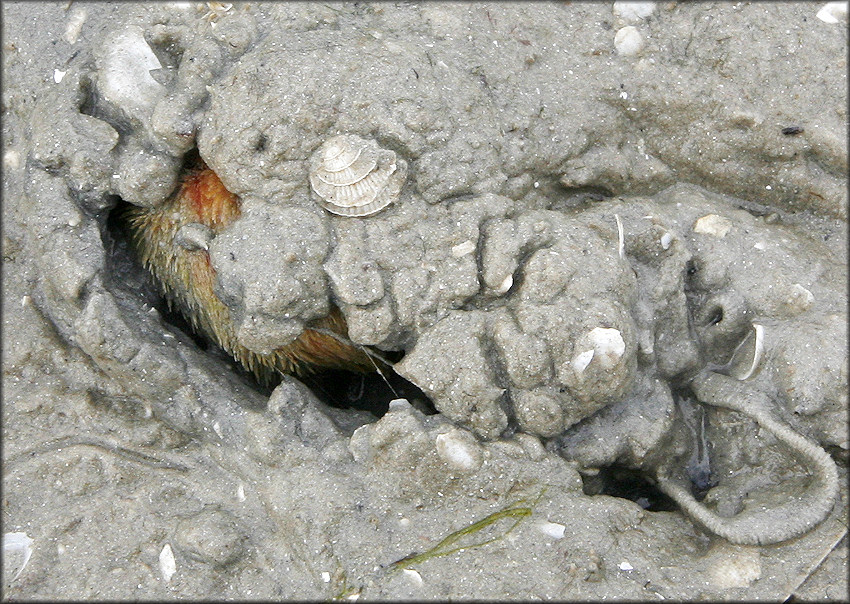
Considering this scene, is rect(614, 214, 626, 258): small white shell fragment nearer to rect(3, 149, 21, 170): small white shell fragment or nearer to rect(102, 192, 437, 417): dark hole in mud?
rect(102, 192, 437, 417): dark hole in mud

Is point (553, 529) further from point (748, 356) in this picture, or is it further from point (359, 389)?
point (359, 389)

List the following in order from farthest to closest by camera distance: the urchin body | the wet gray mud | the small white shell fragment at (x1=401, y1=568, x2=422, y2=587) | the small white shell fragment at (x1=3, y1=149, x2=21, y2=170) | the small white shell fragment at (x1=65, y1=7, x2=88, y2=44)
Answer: the small white shell fragment at (x1=65, y1=7, x2=88, y2=44) < the small white shell fragment at (x1=3, y1=149, x2=21, y2=170) < the urchin body < the wet gray mud < the small white shell fragment at (x1=401, y1=568, x2=422, y2=587)

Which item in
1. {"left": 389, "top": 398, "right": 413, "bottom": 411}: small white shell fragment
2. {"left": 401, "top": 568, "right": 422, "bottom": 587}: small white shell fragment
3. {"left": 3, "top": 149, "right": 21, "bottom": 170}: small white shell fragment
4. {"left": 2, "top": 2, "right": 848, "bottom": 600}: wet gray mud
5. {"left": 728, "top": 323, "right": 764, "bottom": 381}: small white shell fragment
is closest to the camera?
{"left": 401, "top": 568, "right": 422, "bottom": 587}: small white shell fragment

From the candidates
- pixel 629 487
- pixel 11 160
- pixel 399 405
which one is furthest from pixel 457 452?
pixel 11 160

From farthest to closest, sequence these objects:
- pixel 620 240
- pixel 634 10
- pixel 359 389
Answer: pixel 359 389 < pixel 634 10 < pixel 620 240

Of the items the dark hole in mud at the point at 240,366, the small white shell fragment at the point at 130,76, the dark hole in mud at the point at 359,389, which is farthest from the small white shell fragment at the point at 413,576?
the small white shell fragment at the point at 130,76

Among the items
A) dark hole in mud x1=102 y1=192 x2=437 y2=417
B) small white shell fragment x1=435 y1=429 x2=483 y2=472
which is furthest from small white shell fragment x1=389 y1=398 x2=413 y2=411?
dark hole in mud x1=102 y1=192 x2=437 y2=417

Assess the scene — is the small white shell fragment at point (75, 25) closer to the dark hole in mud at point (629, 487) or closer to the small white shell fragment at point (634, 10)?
the small white shell fragment at point (634, 10)
